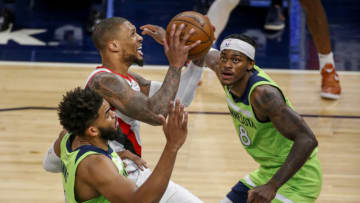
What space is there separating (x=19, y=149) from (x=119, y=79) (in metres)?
2.36

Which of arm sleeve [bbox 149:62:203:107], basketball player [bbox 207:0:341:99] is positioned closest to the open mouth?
arm sleeve [bbox 149:62:203:107]

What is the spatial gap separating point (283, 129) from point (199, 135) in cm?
258

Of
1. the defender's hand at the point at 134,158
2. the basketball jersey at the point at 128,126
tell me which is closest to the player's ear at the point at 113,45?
the basketball jersey at the point at 128,126

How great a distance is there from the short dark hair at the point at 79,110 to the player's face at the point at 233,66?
3.27 feet

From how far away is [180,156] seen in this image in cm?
561

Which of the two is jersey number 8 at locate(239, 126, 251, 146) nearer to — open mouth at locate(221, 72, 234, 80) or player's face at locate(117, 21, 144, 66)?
open mouth at locate(221, 72, 234, 80)

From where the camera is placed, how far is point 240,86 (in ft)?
12.6

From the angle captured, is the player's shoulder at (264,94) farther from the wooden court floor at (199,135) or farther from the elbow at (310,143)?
the wooden court floor at (199,135)

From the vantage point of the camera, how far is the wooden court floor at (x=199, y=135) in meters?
5.10

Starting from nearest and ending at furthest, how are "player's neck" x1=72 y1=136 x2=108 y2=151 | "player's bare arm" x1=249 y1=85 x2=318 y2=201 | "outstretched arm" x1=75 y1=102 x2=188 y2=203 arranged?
"outstretched arm" x1=75 y1=102 x2=188 y2=203 → "player's neck" x1=72 y1=136 x2=108 y2=151 → "player's bare arm" x1=249 y1=85 x2=318 y2=201

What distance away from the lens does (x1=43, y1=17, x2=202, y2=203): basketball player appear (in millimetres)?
3564

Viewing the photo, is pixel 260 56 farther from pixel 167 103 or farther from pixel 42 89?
pixel 167 103

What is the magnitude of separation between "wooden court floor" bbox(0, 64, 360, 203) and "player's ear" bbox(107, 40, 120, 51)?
1608 millimetres

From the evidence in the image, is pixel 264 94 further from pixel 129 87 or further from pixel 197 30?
pixel 129 87
